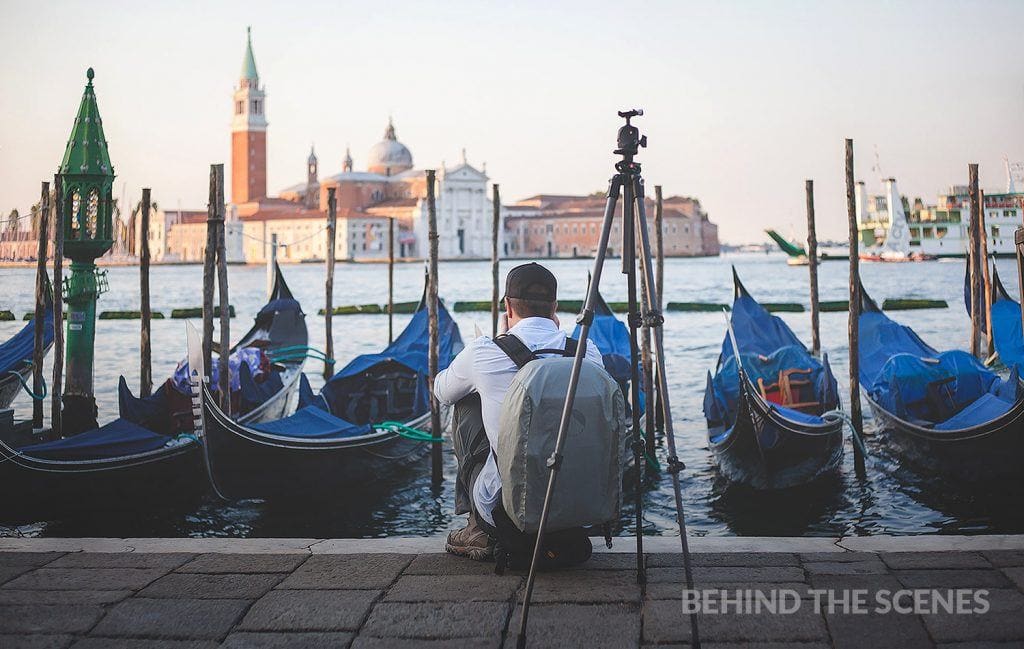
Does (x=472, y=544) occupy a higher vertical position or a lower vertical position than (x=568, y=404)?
lower

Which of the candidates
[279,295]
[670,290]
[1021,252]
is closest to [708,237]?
[670,290]

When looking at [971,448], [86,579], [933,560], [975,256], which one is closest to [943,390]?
[971,448]

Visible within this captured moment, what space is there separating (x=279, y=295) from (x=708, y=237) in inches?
2380

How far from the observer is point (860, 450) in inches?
184

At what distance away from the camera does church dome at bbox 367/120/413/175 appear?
58750 millimetres

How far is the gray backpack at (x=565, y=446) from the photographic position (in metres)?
1.68

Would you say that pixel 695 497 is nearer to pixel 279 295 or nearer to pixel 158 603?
pixel 158 603

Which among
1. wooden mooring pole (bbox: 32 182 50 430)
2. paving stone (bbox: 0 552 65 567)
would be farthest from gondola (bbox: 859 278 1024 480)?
wooden mooring pole (bbox: 32 182 50 430)

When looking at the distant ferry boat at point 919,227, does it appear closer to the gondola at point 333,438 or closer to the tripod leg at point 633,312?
the gondola at point 333,438

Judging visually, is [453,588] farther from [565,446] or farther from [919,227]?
[919,227]

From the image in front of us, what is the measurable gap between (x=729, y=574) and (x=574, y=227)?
58263mm

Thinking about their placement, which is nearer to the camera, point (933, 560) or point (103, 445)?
point (933, 560)

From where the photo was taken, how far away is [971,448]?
409 centimetres

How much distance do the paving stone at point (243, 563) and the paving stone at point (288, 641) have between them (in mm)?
332
